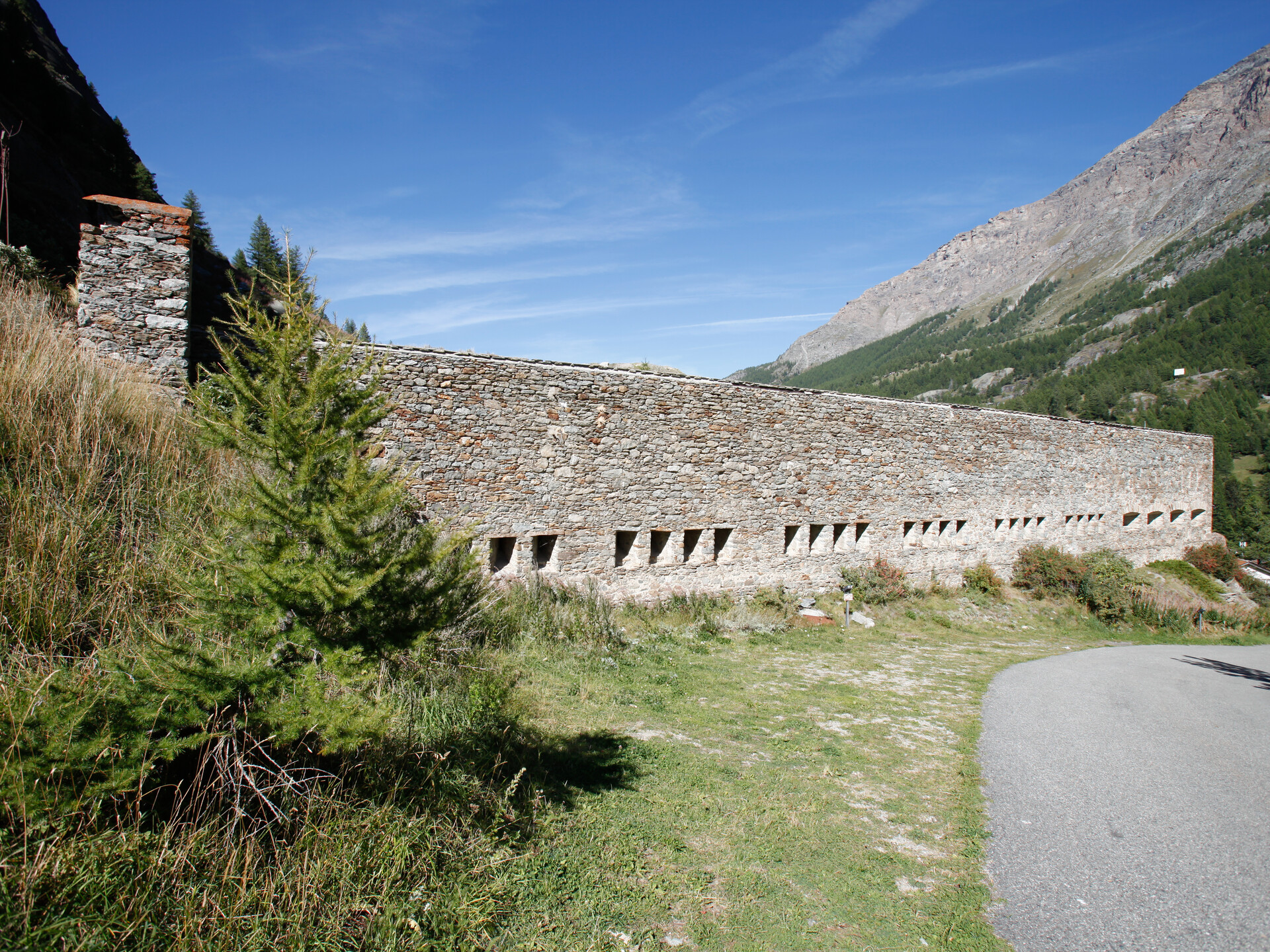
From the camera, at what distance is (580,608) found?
9406 mm

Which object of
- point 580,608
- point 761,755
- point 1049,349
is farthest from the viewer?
point 1049,349

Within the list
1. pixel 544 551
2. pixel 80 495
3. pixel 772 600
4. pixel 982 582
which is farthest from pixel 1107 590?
pixel 80 495

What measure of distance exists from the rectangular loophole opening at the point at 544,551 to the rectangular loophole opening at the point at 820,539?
6.06m

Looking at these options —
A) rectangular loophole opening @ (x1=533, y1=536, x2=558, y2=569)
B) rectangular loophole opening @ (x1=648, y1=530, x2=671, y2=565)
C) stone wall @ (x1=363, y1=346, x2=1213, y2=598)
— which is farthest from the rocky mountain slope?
rectangular loophole opening @ (x1=648, y1=530, x2=671, y2=565)

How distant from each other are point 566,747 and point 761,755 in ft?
6.01

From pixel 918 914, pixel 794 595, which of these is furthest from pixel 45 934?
pixel 794 595

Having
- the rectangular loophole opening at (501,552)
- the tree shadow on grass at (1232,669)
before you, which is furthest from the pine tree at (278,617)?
the tree shadow on grass at (1232,669)

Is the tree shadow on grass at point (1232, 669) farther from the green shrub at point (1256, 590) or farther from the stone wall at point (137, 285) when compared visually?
the stone wall at point (137, 285)

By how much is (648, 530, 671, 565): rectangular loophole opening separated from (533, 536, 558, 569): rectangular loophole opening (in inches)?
74.8

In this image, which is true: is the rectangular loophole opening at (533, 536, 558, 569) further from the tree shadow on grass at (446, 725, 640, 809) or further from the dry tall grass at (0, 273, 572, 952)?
the tree shadow on grass at (446, 725, 640, 809)

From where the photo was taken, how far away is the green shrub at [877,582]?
1349 centimetres

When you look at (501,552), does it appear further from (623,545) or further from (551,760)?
(551,760)

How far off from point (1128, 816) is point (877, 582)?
9.16 m

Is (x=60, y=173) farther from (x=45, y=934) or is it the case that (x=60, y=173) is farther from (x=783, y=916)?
(x=783, y=916)
